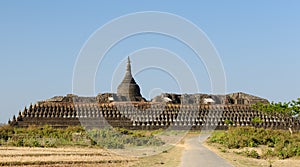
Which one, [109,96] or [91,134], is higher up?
[109,96]

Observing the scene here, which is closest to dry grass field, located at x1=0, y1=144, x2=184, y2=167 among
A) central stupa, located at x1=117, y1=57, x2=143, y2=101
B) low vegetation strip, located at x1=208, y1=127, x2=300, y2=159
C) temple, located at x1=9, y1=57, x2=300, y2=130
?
low vegetation strip, located at x1=208, y1=127, x2=300, y2=159

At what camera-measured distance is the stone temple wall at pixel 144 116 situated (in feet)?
167

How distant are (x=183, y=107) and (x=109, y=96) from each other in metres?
11.4

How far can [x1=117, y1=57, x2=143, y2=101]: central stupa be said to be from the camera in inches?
2589

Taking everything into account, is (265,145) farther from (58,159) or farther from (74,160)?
(58,159)

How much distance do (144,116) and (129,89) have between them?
13089 mm

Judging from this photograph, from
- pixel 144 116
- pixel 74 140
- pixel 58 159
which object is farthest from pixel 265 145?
pixel 144 116

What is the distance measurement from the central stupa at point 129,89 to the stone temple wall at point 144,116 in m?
8.57

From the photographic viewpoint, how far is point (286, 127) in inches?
2212

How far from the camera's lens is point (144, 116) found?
53.8 meters

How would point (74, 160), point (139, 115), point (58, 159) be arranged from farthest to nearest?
point (139, 115) → point (58, 159) → point (74, 160)

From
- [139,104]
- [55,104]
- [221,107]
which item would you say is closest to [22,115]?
[55,104]

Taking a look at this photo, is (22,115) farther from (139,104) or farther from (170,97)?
(170,97)

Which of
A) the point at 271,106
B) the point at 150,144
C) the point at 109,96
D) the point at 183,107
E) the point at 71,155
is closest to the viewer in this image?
the point at 71,155
